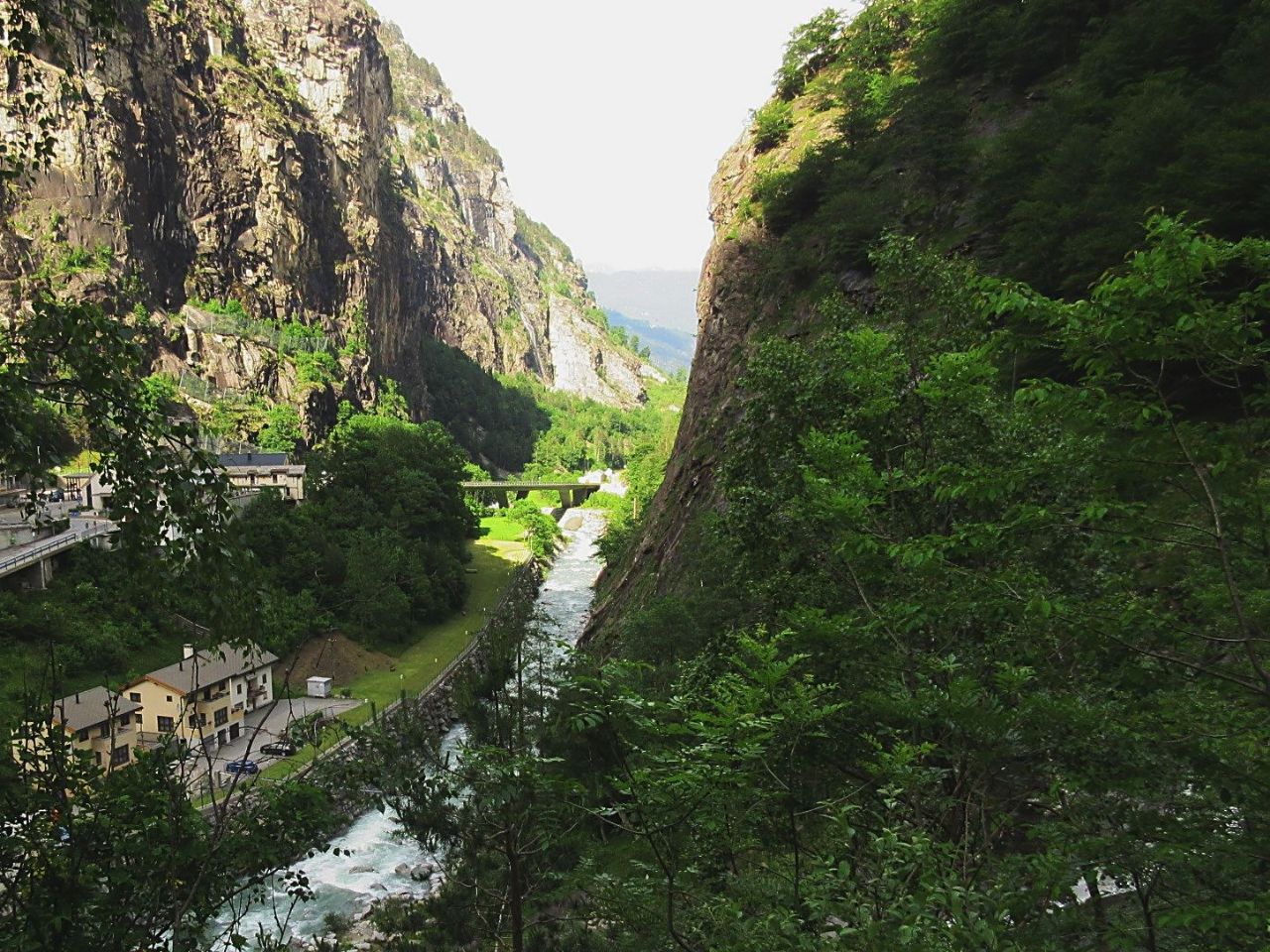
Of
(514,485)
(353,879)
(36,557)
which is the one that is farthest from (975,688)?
(514,485)

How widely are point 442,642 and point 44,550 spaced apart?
1780cm

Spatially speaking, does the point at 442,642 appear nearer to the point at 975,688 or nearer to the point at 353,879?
the point at 353,879

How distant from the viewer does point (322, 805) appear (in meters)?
5.26

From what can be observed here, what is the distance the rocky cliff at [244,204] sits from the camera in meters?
55.0

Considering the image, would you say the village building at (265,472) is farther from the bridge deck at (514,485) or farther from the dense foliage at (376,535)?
the bridge deck at (514,485)

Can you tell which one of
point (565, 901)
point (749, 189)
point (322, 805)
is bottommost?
point (565, 901)

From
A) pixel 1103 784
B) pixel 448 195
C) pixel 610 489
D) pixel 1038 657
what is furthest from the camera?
pixel 448 195

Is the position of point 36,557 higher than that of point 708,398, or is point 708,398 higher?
point 708,398

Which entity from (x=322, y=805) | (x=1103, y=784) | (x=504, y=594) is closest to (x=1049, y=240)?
(x=1103, y=784)

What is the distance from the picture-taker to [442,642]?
42375mm

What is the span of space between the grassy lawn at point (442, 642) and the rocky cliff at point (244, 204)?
64.2 ft

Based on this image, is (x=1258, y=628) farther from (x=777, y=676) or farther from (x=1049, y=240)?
(x=1049, y=240)

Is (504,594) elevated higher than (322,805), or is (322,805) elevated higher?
(322,805)

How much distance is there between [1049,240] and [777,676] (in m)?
16.0
